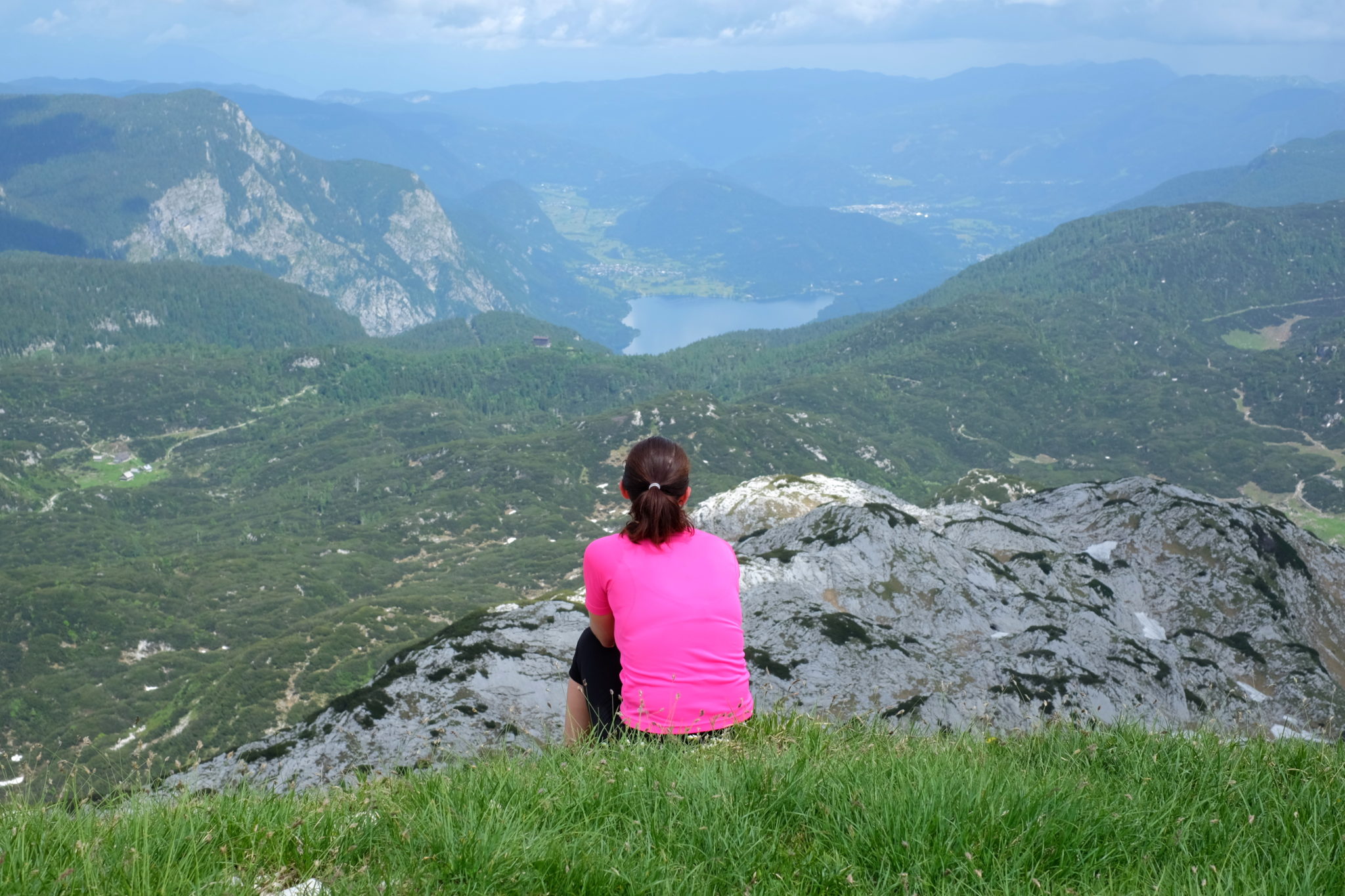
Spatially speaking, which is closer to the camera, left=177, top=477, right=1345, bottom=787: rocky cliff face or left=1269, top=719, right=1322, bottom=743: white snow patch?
left=1269, top=719, right=1322, bottom=743: white snow patch

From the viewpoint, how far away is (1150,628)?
4578cm

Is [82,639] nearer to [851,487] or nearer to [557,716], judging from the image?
[851,487]

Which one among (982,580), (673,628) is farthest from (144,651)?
(673,628)

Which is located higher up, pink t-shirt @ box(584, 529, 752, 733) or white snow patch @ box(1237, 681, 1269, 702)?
pink t-shirt @ box(584, 529, 752, 733)

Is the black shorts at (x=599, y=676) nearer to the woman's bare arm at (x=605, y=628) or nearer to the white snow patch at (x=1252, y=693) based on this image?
the woman's bare arm at (x=605, y=628)

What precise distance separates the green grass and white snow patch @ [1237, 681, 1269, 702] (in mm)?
37055

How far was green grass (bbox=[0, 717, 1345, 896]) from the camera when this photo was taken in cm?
438

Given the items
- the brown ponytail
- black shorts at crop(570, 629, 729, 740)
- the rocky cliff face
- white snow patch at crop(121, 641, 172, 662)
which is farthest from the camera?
white snow patch at crop(121, 641, 172, 662)

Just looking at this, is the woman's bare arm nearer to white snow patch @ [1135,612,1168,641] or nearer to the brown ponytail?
the brown ponytail

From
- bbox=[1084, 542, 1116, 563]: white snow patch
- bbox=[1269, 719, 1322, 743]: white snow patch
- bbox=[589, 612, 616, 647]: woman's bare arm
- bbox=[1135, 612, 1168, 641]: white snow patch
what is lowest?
bbox=[1135, 612, 1168, 641]: white snow patch

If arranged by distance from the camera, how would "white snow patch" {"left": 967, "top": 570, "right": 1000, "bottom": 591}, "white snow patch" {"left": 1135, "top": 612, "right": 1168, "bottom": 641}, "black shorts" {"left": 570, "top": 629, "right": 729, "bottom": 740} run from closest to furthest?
"black shorts" {"left": 570, "top": 629, "right": 729, "bottom": 740}, "white snow patch" {"left": 967, "top": 570, "right": 1000, "bottom": 591}, "white snow patch" {"left": 1135, "top": 612, "right": 1168, "bottom": 641}

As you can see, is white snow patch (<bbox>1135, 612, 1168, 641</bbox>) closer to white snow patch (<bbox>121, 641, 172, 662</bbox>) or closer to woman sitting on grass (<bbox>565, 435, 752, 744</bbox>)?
woman sitting on grass (<bbox>565, 435, 752, 744</bbox>)

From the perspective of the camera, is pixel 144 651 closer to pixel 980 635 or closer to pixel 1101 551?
pixel 1101 551

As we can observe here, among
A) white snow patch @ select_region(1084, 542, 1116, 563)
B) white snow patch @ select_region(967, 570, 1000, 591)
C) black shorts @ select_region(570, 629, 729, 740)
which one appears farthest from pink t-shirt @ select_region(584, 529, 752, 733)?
white snow patch @ select_region(1084, 542, 1116, 563)
